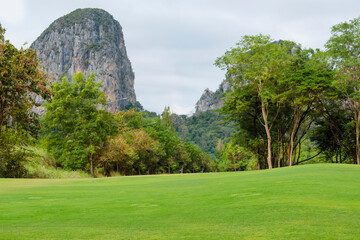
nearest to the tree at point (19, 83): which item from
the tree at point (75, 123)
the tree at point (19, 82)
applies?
the tree at point (19, 82)

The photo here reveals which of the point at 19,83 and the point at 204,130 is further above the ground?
the point at 204,130

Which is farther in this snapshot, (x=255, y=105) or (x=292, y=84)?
(x=255, y=105)

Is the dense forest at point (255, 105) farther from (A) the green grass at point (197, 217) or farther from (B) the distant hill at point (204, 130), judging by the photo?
(B) the distant hill at point (204, 130)

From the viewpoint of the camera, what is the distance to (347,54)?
32969mm

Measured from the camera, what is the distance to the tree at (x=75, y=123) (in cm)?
3177

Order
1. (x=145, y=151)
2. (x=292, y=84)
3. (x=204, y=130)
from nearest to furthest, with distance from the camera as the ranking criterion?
(x=292, y=84) → (x=145, y=151) → (x=204, y=130)

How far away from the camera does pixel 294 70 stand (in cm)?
3622

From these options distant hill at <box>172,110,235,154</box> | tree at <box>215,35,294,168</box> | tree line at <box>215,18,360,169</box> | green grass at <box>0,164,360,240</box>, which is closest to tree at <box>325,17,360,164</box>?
tree line at <box>215,18,360,169</box>

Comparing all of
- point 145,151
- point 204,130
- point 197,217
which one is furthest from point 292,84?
point 204,130

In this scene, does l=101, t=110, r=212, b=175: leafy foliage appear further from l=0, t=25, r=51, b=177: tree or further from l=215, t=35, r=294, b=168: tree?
l=0, t=25, r=51, b=177: tree

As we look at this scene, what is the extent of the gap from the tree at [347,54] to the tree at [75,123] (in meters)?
23.3

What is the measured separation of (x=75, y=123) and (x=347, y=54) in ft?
90.1

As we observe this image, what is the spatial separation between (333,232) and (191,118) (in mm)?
181633

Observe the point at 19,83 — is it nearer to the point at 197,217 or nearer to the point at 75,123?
the point at 197,217
